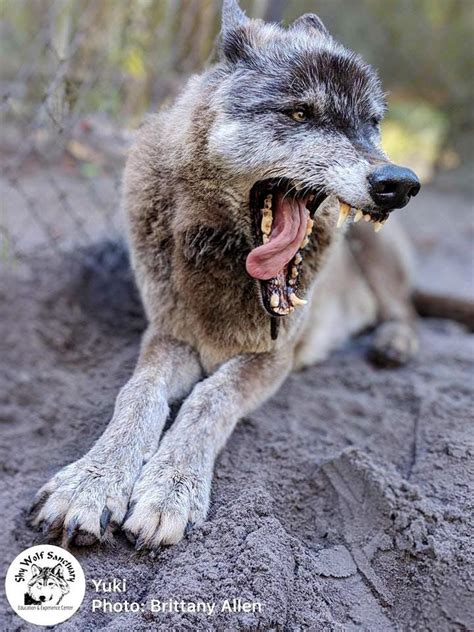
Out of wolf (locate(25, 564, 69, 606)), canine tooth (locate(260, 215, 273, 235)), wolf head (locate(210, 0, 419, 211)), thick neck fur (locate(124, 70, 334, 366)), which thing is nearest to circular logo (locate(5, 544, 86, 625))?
wolf (locate(25, 564, 69, 606))

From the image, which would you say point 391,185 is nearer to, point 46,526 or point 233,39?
point 233,39

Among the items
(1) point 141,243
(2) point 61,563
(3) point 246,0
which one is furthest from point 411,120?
(2) point 61,563

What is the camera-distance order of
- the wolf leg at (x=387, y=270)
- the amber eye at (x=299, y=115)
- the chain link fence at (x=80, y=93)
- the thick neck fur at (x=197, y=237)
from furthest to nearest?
the wolf leg at (x=387, y=270) < the chain link fence at (x=80, y=93) < the thick neck fur at (x=197, y=237) < the amber eye at (x=299, y=115)

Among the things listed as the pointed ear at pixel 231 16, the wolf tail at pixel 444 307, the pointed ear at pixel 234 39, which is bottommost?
the wolf tail at pixel 444 307

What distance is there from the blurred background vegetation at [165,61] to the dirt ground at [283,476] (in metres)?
1.05

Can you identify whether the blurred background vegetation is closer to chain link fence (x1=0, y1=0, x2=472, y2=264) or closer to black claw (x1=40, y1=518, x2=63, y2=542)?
chain link fence (x1=0, y1=0, x2=472, y2=264)

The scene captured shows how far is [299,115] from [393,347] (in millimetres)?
1878

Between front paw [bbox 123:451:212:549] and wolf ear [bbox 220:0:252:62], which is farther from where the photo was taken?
wolf ear [bbox 220:0:252:62]

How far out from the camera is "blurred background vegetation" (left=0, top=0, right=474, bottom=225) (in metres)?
3.94

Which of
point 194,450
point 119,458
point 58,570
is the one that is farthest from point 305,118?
point 58,570

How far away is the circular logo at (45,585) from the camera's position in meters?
1.78

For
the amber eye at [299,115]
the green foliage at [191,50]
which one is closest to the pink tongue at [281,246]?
the amber eye at [299,115]

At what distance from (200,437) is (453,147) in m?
7.26

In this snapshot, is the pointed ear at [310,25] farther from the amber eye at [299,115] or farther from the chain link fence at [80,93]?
the chain link fence at [80,93]
